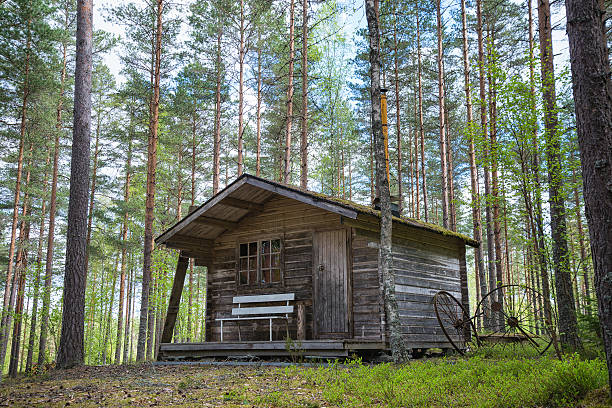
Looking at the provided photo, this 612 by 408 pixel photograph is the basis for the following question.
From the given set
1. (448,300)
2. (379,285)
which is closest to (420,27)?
(448,300)

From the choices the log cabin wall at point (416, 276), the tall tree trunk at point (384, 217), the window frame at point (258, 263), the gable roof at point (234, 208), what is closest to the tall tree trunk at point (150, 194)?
the gable roof at point (234, 208)

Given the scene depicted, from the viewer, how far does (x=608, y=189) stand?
4.55m

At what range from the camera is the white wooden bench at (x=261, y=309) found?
42.3ft

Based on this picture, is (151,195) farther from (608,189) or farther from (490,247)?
(608,189)

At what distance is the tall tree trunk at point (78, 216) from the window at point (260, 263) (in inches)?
175

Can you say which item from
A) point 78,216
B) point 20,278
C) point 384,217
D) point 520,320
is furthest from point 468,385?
point 20,278

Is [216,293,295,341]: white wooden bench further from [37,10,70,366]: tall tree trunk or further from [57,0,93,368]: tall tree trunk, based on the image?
[37,10,70,366]: tall tree trunk

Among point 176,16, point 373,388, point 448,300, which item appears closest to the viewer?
point 373,388

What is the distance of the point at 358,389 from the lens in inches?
249

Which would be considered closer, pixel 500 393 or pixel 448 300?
pixel 500 393

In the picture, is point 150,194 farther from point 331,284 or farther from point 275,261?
point 331,284

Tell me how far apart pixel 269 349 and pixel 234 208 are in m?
4.29

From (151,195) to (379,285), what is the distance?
32.7 feet

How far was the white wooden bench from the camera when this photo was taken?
42.3 ft
